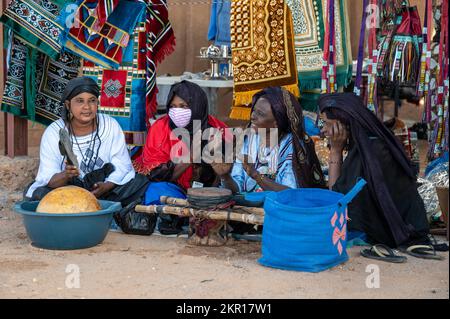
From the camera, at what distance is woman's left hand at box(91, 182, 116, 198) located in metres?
5.46

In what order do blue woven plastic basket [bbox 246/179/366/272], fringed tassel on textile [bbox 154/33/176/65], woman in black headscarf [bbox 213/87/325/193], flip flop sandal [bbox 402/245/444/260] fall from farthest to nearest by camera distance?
fringed tassel on textile [bbox 154/33/176/65] → woman in black headscarf [bbox 213/87/325/193] → flip flop sandal [bbox 402/245/444/260] → blue woven plastic basket [bbox 246/179/366/272]

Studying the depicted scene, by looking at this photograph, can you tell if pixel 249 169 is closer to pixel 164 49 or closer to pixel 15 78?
pixel 164 49

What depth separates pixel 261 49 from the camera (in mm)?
6586

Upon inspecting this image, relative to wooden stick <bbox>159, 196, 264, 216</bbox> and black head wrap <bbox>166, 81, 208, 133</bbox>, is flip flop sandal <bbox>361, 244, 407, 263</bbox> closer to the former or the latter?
wooden stick <bbox>159, 196, 264, 216</bbox>

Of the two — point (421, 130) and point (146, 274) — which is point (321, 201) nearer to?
point (146, 274)

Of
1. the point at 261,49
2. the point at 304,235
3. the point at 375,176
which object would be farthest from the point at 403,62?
the point at 304,235

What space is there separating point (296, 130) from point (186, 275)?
4.64 ft

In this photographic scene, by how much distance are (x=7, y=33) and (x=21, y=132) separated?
86 cm

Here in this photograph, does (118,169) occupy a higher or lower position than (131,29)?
lower

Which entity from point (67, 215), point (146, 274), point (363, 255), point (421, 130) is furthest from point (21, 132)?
point (421, 130)

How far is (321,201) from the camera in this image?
4793 millimetres

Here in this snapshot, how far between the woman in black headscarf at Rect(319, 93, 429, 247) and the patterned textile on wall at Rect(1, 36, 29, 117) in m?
2.61

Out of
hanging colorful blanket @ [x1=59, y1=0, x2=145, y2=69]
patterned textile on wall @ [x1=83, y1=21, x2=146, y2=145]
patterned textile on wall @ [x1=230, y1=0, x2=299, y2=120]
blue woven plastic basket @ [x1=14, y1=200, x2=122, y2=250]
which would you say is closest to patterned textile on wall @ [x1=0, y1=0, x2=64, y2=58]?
hanging colorful blanket @ [x1=59, y1=0, x2=145, y2=69]

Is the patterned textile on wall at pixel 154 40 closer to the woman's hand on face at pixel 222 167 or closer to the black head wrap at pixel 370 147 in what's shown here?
the woman's hand on face at pixel 222 167
